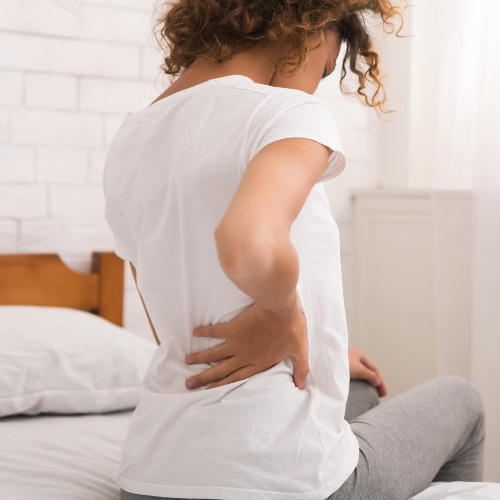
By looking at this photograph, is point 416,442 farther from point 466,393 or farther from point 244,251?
point 244,251

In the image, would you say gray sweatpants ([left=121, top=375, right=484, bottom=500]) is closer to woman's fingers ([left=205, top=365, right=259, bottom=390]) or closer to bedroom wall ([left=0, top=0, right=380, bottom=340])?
woman's fingers ([left=205, top=365, right=259, bottom=390])

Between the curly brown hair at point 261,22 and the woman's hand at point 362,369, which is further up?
the curly brown hair at point 261,22

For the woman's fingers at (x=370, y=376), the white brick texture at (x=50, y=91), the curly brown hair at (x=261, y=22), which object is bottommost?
the woman's fingers at (x=370, y=376)

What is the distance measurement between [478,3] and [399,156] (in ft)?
2.09

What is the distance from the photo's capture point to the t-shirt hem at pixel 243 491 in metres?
0.70

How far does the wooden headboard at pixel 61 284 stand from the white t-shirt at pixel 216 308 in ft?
3.49

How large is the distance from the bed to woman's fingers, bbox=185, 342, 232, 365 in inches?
12.0

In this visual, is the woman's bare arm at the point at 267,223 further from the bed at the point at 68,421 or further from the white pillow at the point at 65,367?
the white pillow at the point at 65,367

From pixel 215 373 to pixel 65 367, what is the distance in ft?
2.28

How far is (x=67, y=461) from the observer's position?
3.49 feet

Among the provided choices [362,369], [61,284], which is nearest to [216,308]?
[362,369]

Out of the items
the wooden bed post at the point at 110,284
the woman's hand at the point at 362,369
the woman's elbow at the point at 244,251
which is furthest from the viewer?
the wooden bed post at the point at 110,284

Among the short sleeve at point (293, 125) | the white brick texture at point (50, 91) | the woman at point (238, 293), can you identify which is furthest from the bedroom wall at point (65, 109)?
the short sleeve at point (293, 125)

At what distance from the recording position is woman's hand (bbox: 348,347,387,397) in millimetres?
1274
